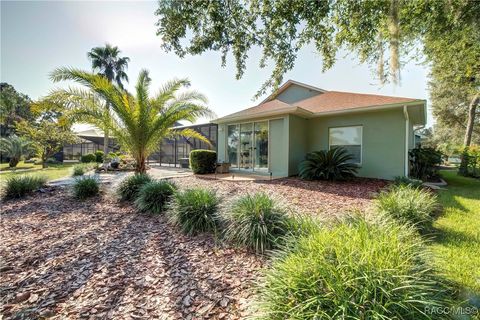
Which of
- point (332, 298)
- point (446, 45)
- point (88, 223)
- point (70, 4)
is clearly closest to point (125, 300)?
point (332, 298)

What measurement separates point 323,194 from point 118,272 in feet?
17.4

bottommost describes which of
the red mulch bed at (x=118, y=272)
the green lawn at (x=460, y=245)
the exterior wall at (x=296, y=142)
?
the red mulch bed at (x=118, y=272)

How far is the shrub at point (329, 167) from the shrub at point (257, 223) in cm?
515

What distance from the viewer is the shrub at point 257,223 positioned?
10.3 ft

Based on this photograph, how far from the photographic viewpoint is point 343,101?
34.4ft

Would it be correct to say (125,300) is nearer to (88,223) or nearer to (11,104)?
(88,223)

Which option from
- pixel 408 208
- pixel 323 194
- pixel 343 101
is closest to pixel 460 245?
pixel 408 208

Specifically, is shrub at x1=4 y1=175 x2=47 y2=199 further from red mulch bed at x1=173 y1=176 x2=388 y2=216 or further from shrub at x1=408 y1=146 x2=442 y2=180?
shrub at x1=408 y1=146 x2=442 y2=180

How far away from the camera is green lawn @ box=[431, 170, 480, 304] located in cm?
226

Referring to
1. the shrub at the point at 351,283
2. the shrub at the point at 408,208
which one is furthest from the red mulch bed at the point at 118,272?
the shrub at the point at 408,208

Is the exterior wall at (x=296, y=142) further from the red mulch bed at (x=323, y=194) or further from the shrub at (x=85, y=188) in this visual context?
the shrub at (x=85, y=188)

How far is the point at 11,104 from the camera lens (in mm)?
23891

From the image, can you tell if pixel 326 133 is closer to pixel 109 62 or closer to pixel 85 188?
pixel 85 188

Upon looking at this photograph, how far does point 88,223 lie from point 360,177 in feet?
30.6
